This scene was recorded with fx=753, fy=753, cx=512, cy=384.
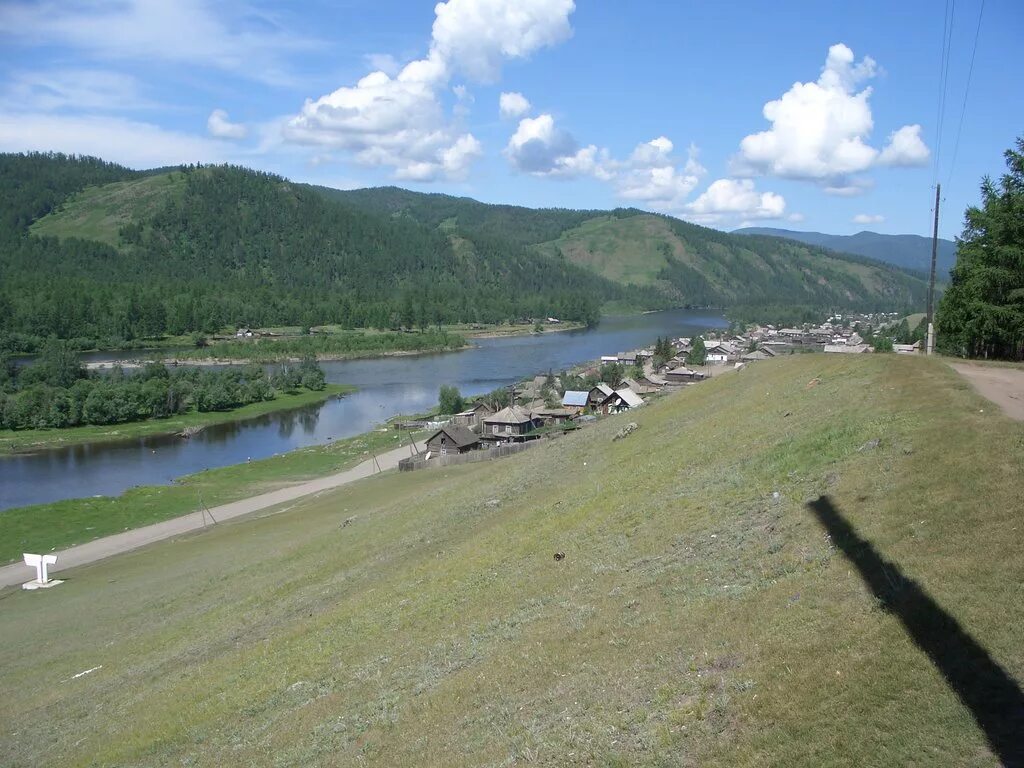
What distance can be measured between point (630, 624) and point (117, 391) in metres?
88.3

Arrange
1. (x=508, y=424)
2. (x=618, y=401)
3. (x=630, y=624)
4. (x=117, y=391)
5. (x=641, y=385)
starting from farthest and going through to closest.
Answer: (x=641, y=385) < (x=117, y=391) < (x=618, y=401) < (x=508, y=424) < (x=630, y=624)

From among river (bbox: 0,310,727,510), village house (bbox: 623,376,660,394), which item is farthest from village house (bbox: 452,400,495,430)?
village house (bbox: 623,376,660,394)

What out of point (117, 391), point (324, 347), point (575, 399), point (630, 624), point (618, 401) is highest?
point (630, 624)

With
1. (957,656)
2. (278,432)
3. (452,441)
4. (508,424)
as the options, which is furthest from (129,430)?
(957,656)

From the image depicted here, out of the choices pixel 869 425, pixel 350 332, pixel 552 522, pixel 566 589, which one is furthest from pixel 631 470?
pixel 350 332

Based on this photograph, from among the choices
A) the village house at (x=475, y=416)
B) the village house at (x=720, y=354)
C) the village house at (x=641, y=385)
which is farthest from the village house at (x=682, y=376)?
the village house at (x=475, y=416)

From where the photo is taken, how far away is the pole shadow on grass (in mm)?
6559

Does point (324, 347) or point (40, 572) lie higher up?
point (324, 347)

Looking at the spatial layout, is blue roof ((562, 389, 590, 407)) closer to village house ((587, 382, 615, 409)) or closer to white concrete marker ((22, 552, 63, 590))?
village house ((587, 382, 615, 409))

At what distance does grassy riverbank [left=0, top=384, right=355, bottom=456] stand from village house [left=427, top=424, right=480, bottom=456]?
1504 inches

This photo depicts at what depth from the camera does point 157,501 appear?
49.1 meters

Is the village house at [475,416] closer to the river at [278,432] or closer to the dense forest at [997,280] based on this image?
the river at [278,432]

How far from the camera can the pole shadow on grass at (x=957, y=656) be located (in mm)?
6559

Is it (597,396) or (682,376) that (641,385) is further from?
(597,396)
